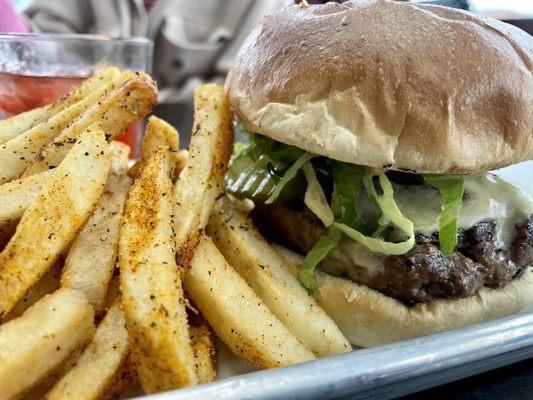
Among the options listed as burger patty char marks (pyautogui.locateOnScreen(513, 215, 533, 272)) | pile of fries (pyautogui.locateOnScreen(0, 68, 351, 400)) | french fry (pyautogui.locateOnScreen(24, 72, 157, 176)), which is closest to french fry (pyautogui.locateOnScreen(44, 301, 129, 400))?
pile of fries (pyautogui.locateOnScreen(0, 68, 351, 400))

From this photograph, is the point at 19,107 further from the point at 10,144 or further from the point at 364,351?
the point at 364,351

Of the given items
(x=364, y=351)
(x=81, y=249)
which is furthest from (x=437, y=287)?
(x=81, y=249)

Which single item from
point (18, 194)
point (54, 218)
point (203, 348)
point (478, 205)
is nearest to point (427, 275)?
point (478, 205)

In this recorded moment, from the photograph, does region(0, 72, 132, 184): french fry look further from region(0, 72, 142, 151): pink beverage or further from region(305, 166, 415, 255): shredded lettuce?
region(0, 72, 142, 151): pink beverage

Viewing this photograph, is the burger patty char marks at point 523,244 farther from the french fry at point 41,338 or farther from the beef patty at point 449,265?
the french fry at point 41,338

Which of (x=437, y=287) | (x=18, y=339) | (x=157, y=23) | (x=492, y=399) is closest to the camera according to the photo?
(x=18, y=339)

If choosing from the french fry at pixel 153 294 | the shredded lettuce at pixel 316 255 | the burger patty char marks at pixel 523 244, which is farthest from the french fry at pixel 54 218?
the burger patty char marks at pixel 523 244
